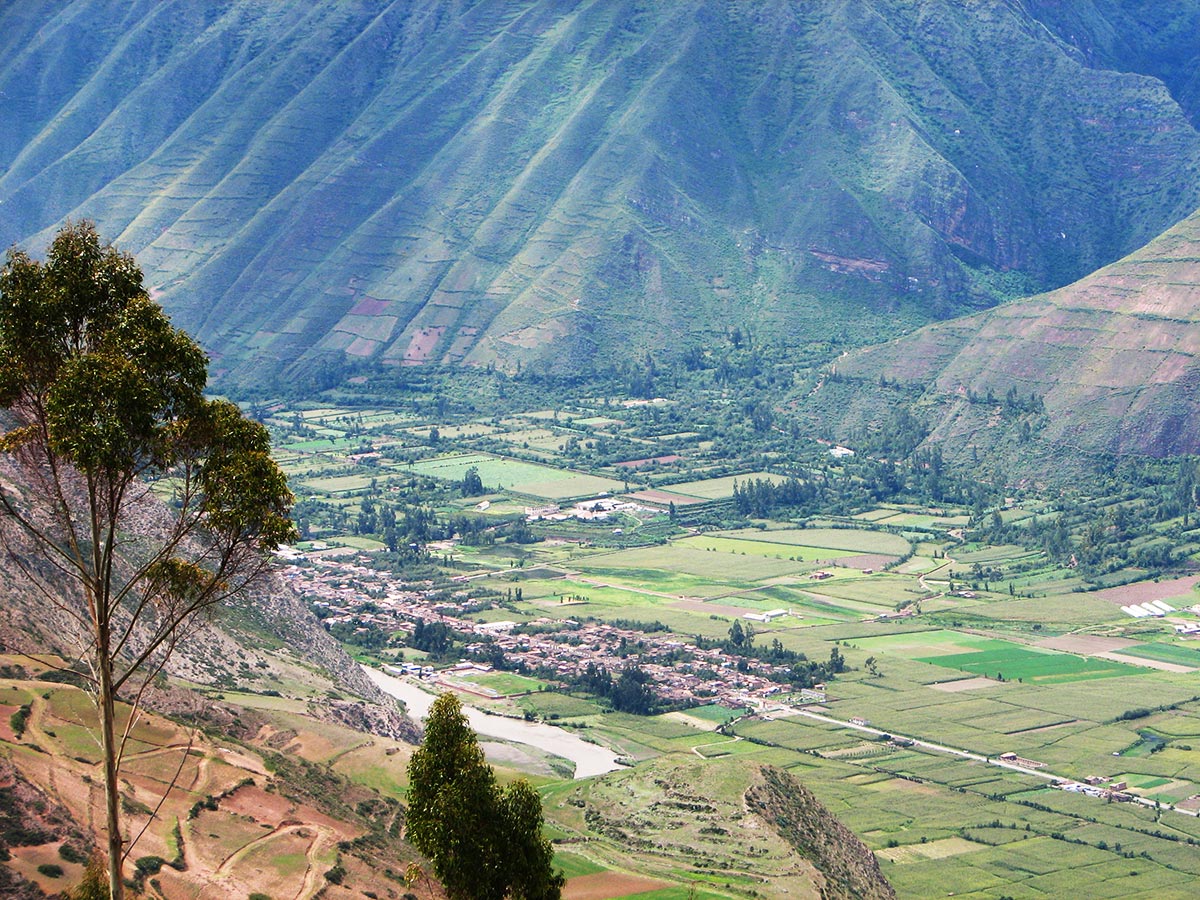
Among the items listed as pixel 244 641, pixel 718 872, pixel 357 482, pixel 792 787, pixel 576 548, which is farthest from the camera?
pixel 357 482

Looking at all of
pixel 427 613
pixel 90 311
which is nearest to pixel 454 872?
pixel 90 311

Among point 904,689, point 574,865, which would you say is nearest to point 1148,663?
point 904,689

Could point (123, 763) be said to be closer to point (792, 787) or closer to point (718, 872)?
point (718, 872)

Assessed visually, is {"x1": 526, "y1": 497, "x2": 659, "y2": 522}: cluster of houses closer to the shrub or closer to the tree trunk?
the shrub

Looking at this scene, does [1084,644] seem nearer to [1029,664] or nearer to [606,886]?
[1029,664]

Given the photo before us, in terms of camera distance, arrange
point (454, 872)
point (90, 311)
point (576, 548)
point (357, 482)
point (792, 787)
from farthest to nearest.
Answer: point (357, 482) < point (576, 548) < point (792, 787) < point (454, 872) < point (90, 311)

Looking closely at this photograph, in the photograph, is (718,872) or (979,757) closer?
(718,872)
